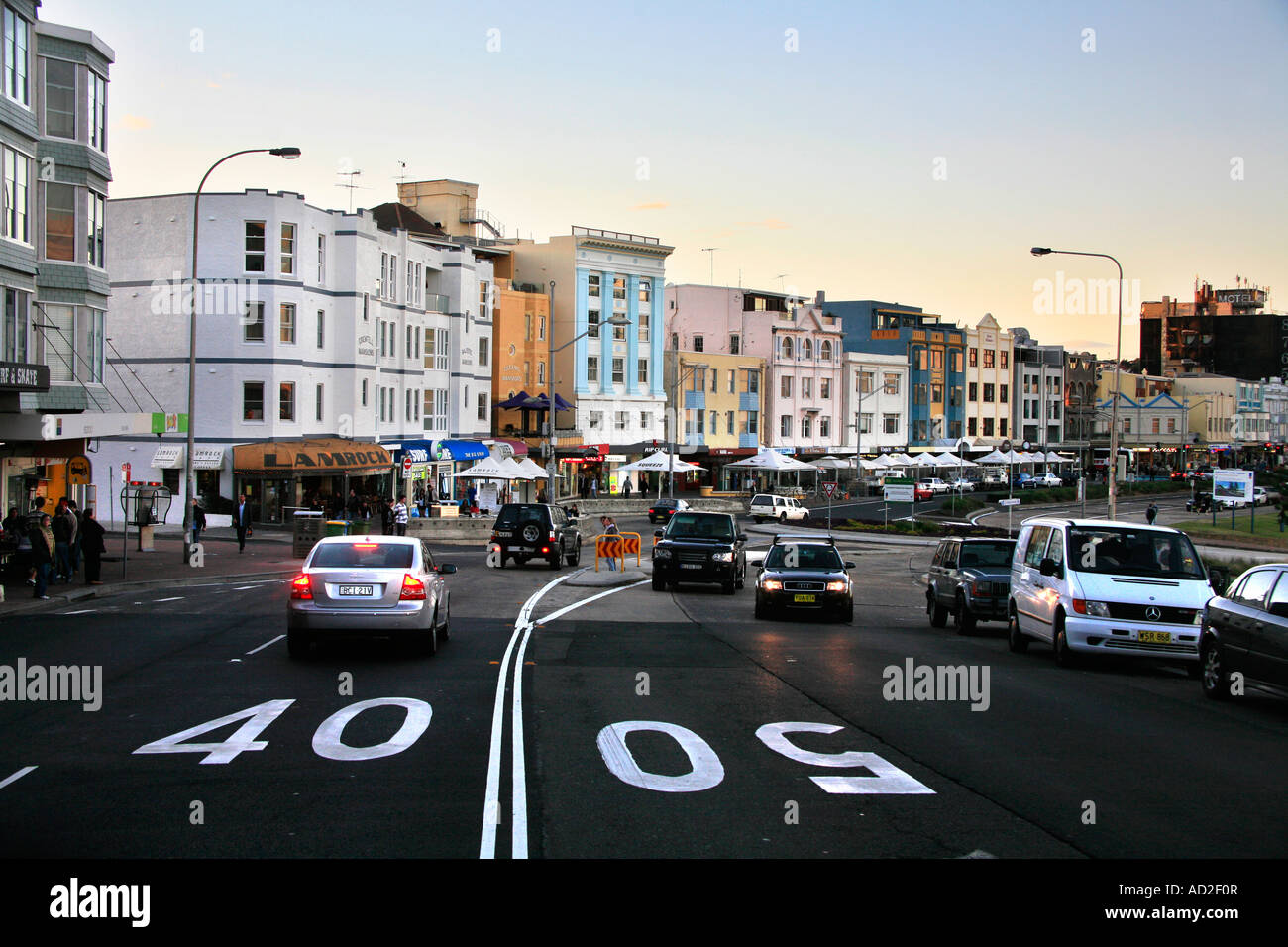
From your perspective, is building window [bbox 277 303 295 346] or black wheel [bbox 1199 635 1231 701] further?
building window [bbox 277 303 295 346]

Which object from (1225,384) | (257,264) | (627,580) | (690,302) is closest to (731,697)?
(627,580)

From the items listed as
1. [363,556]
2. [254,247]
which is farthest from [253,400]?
[363,556]

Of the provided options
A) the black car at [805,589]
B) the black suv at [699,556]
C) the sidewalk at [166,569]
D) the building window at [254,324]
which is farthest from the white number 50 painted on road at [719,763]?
the building window at [254,324]

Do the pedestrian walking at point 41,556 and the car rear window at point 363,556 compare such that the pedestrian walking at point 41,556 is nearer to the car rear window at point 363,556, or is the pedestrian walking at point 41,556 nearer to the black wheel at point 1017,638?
the car rear window at point 363,556

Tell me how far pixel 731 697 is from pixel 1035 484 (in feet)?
317

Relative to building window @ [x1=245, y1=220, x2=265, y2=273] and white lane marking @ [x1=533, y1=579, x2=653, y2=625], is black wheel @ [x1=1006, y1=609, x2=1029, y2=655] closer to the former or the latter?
white lane marking @ [x1=533, y1=579, x2=653, y2=625]

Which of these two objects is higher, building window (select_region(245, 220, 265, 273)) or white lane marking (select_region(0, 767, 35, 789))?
building window (select_region(245, 220, 265, 273))

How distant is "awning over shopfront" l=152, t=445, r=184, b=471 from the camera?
169 feet

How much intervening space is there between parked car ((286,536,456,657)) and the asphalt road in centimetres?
51

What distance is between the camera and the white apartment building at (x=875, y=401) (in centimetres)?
10775

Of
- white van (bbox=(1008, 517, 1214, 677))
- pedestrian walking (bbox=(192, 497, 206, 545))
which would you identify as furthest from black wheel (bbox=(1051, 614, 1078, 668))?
pedestrian walking (bbox=(192, 497, 206, 545))

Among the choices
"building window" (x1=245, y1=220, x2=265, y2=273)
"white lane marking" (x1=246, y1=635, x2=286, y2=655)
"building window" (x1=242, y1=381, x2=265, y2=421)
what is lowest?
"white lane marking" (x1=246, y1=635, x2=286, y2=655)

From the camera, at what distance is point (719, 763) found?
1016 cm
